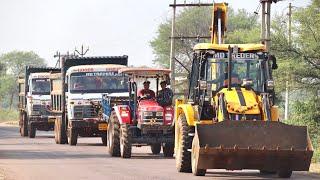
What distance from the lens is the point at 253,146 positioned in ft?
61.2

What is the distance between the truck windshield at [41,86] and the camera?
1736 inches

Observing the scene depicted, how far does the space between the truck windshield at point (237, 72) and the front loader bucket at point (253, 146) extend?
5.60ft

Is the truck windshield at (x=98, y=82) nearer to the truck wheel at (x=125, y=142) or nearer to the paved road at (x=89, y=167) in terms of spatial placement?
the paved road at (x=89, y=167)

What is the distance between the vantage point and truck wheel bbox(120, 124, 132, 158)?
26828 millimetres

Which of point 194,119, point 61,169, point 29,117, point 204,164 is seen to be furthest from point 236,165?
point 29,117

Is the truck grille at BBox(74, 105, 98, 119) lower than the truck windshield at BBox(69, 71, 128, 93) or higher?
lower

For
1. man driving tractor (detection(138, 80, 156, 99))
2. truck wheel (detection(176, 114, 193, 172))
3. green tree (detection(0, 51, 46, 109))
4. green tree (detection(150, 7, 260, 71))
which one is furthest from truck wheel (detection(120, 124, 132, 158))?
green tree (detection(0, 51, 46, 109))

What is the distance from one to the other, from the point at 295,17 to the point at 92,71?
1619 cm

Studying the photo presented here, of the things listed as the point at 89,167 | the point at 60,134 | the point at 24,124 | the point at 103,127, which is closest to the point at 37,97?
the point at 24,124

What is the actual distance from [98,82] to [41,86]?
11322 millimetres

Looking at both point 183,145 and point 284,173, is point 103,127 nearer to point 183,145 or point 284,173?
point 183,145

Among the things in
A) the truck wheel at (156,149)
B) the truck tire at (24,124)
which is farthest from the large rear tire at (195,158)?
the truck tire at (24,124)

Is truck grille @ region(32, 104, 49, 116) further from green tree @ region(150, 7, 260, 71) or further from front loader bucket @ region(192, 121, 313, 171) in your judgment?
green tree @ region(150, 7, 260, 71)

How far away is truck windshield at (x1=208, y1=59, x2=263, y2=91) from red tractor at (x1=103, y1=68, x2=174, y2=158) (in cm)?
648
